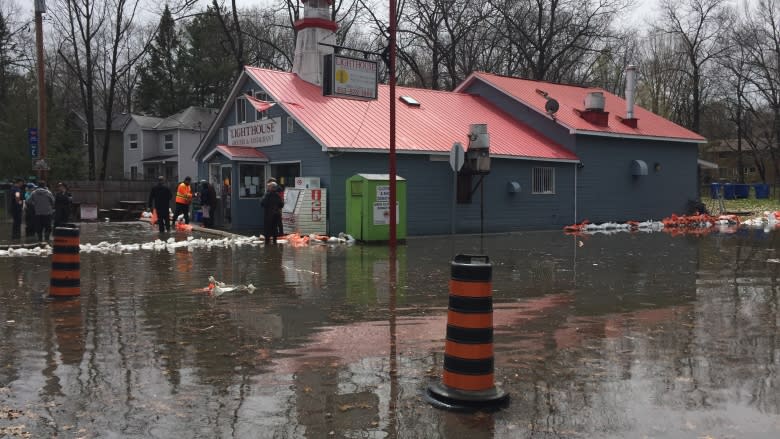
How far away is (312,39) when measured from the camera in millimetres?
25188

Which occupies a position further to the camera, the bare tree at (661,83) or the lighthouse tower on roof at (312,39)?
the bare tree at (661,83)

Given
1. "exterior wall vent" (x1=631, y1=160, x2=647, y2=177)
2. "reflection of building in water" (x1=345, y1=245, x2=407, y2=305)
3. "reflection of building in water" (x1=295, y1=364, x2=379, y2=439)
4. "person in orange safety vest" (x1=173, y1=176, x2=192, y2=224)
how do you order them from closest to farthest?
"reflection of building in water" (x1=295, y1=364, x2=379, y2=439), "reflection of building in water" (x1=345, y1=245, x2=407, y2=305), "person in orange safety vest" (x1=173, y1=176, x2=192, y2=224), "exterior wall vent" (x1=631, y1=160, x2=647, y2=177)

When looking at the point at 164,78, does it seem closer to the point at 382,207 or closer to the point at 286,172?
the point at 286,172

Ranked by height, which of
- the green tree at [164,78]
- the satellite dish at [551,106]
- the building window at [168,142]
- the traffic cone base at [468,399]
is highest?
the green tree at [164,78]

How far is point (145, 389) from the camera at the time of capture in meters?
5.54

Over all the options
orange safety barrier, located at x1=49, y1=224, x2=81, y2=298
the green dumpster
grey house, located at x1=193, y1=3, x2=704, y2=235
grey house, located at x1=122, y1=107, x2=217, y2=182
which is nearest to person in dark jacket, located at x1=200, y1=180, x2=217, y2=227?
grey house, located at x1=193, y1=3, x2=704, y2=235

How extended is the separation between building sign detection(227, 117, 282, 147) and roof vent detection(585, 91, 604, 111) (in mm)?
12434

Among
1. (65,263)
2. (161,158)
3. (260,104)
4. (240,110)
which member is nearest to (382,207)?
(260,104)

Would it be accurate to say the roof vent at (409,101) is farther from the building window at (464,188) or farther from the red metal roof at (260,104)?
the red metal roof at (260,104)

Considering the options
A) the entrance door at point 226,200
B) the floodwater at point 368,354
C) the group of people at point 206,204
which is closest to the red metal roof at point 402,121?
the group of people at point 206,204

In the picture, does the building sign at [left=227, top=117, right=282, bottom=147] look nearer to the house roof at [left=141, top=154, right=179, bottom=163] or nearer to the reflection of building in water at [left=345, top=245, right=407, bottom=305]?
the reflection of building in water at [left=345, top=245, right=407, bottom=305]

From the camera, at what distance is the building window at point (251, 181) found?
76.7 feet

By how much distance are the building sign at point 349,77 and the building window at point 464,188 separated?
5807 millimetres

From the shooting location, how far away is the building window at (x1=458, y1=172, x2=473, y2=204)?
22.9 m
